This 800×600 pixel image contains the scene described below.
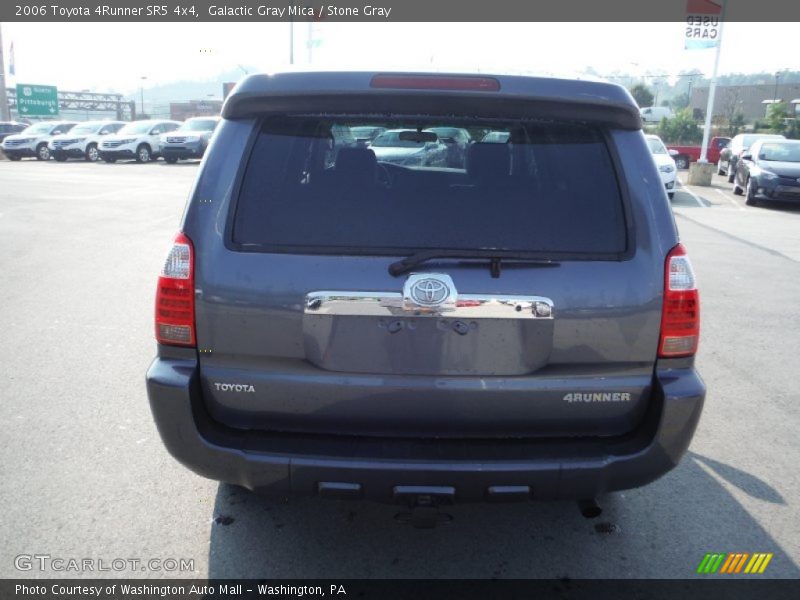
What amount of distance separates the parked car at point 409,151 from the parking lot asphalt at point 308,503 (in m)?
1.73

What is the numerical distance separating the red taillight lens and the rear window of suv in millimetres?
125

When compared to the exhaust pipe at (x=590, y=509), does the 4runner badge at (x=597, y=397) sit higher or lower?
higher

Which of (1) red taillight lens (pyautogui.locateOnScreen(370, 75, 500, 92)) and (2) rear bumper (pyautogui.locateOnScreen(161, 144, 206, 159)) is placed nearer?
(1) red taillight lens (pyautogui.locateOnScreen(370, 75, 500, 92))

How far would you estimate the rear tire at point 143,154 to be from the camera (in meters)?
30.1

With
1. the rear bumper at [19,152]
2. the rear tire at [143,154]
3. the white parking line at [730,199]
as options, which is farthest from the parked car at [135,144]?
the white parking line at [730,199]

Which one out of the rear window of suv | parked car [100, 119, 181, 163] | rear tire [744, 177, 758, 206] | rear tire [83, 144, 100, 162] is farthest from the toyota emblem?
rear tire [83, 144, 100, 162]

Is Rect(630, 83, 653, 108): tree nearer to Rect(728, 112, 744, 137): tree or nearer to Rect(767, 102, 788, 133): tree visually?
Rect(728, 112, 744, 137): tree

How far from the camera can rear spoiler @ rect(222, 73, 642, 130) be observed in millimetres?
2416

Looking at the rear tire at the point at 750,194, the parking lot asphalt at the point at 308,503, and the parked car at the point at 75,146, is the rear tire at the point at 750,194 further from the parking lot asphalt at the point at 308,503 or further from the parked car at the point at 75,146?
the parked car at the point at 75,146

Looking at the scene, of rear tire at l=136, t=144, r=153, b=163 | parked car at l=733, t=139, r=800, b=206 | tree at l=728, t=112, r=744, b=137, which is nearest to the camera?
parked car at l=733, t=139, r=800, b=206

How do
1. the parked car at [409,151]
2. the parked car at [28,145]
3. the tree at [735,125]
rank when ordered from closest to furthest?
the parked car at [409,151] < the parked car at [28,145] < the tree at [735,125]

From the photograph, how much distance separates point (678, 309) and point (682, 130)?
156ft

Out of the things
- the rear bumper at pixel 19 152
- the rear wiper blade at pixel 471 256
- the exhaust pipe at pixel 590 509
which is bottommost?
the rear bumper at pixel 19 152
